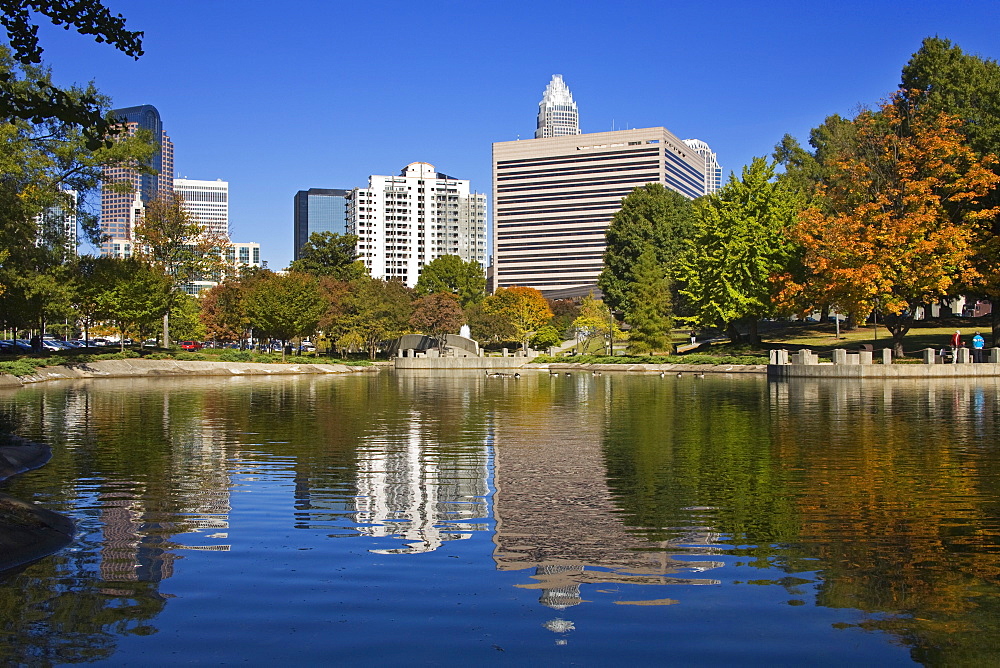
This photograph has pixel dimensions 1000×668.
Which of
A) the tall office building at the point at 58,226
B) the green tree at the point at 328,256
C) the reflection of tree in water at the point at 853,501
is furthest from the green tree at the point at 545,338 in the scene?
the reflection of tree in water at the point at 853,501

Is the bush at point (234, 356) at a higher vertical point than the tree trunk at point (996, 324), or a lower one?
lower

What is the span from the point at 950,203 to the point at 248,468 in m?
49.2

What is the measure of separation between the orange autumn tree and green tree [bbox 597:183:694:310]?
111ft

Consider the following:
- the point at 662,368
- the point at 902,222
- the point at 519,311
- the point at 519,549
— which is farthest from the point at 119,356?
the point at 519,549

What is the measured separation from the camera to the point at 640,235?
8931cm

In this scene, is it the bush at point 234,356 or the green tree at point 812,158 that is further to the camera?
the green tree at point 812,158

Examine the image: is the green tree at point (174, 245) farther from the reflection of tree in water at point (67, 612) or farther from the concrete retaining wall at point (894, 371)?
the reflection of tree in water at point (67, 612)

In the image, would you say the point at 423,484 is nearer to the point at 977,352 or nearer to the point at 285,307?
the point at 977,352

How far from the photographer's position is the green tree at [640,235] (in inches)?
3494

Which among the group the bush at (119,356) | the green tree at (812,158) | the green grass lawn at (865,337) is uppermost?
the green tree at (812,158)

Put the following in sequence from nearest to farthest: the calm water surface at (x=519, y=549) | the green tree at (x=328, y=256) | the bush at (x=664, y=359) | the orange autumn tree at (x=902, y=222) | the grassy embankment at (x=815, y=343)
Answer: the calm water surface at (x=519, y=549), the orange autumn tree at (x=902, y=222), the bush at (x=664, y=359), the grassy embankment at (x=815, y=343), the green tree at (x=328, y=256)

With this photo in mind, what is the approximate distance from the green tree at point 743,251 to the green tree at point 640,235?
18522 millimetres

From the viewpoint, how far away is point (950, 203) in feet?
170

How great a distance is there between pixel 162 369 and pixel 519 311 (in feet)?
149
